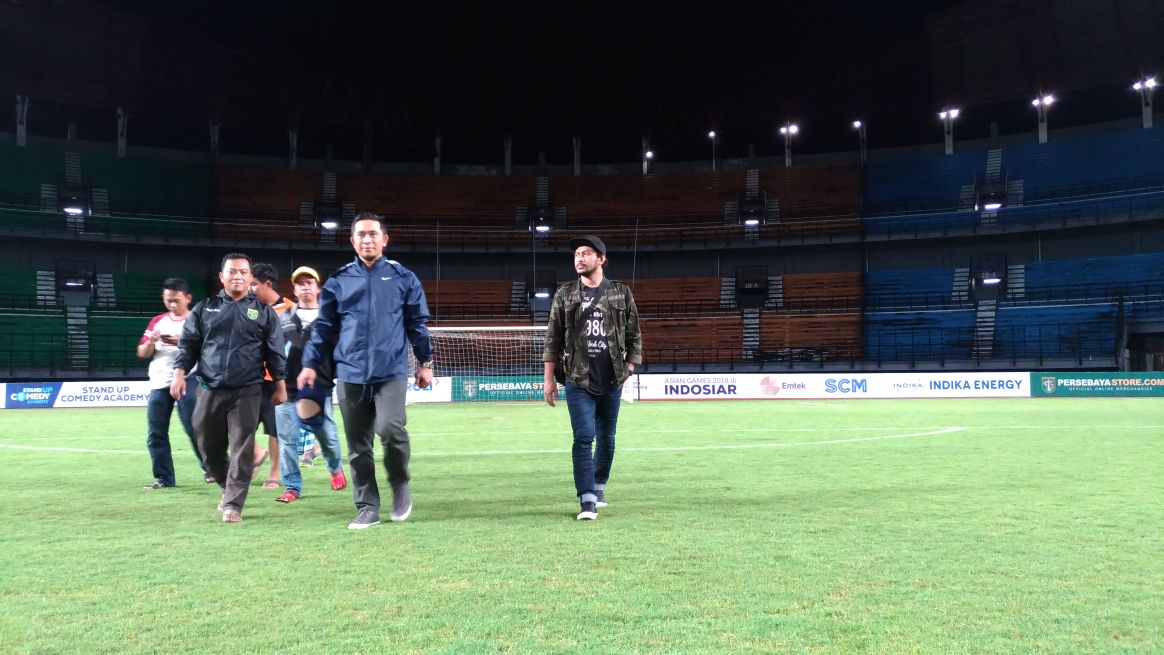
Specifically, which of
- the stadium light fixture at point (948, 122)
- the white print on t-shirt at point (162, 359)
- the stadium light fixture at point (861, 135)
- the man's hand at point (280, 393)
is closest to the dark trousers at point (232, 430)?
the man's hand at point (280, 393)

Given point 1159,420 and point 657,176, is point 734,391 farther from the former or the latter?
point 657,176

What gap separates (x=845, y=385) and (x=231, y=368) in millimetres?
25938

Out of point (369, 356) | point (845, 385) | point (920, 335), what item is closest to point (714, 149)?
point (920, 335)

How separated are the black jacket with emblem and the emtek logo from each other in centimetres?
Answer: 2503

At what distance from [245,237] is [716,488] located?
131 ft

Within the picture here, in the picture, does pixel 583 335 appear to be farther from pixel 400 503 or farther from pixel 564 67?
pixel 564 67

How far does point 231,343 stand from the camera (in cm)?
590

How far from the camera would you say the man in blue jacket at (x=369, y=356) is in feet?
17.9

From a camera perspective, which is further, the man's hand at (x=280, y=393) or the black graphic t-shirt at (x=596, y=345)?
the man's hand at (x=280, y=393)

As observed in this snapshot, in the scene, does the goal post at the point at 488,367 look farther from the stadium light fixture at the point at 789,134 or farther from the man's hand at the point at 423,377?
the stadium light fixture at the point at 789,134

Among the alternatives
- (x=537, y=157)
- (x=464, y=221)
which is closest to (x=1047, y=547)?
(x=464, y=221)

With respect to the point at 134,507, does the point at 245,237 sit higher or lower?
higher

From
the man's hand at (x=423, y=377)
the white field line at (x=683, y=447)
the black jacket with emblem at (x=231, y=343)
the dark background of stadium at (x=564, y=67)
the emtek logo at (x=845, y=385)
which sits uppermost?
the dark background of stadium at (x=564, y=67)

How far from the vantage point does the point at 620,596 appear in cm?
359
